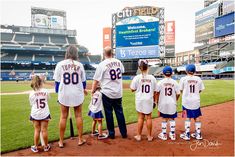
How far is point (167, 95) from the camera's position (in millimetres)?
5109

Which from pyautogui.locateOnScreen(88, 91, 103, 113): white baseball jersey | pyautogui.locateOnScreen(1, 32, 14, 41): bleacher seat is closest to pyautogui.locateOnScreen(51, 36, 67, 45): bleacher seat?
pyautogui.locateOnScreen(1, 32, 14, 41): bleacher seat

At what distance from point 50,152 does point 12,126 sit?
2.66 metres

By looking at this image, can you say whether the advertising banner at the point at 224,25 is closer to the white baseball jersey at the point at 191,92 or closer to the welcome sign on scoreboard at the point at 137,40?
the welcome sign on scoreboard at the point at 137,40

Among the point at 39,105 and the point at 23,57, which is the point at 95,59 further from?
the point at 39,105

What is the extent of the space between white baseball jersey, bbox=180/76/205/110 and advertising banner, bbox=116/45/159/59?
25911mm

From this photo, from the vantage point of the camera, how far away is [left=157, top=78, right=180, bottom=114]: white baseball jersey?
16.6 ft

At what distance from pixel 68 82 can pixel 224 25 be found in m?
42.1

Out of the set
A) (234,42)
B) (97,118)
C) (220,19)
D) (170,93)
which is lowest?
(97,118)

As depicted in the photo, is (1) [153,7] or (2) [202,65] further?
(2) [202,65]

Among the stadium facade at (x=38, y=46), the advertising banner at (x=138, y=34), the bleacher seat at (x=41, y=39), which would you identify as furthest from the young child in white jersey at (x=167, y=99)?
the bleacher seat at (x=41, y=39)

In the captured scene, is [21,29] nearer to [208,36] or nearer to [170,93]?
[208,36]

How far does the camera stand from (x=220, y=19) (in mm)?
41594

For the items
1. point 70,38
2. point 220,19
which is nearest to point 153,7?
point 220,19

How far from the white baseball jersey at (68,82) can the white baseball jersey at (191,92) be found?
7.30 feet
